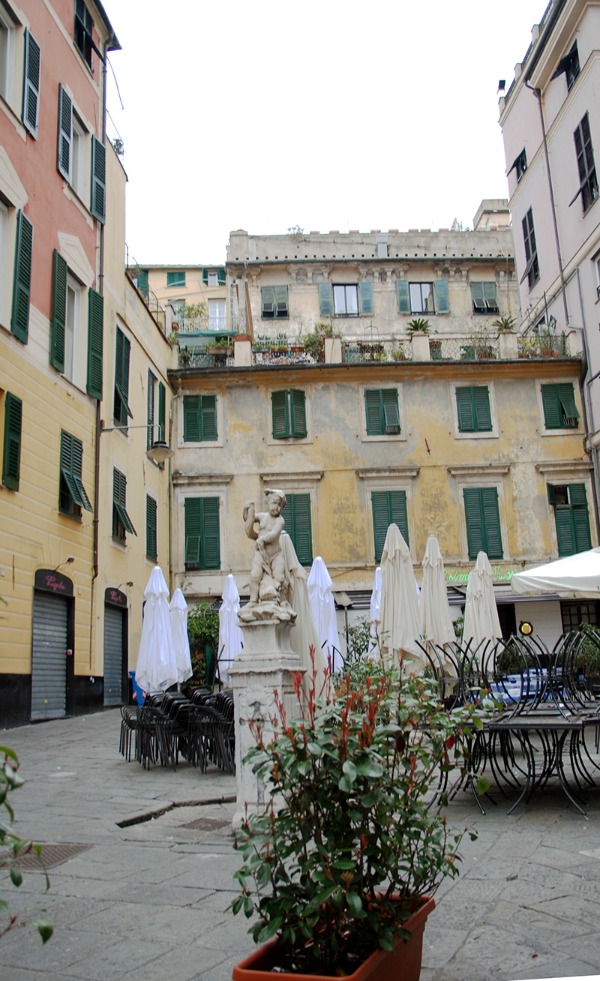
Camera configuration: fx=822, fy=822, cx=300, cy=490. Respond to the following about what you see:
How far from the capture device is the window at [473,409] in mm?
22656

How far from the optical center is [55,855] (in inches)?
213

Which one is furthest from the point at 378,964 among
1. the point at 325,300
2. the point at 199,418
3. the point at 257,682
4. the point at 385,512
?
the point at 325,300

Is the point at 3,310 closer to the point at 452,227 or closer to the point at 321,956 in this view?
the point at 321,956

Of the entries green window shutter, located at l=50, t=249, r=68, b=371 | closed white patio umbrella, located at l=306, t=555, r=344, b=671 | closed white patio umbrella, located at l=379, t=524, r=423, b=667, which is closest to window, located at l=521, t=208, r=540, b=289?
closed white patio umbrella, located at l=306, t=555, r=344, b=671

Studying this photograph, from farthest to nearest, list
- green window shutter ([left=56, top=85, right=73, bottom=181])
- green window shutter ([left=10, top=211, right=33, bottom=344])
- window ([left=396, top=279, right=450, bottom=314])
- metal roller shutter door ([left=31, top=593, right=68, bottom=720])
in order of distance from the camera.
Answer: window ([left=396, top=279, right=450, bottom=314])
green window shutter ([left=56, top=85, right=73, bottom=181])
metal roller shutter door ([left=31, top=593, right=68, bottom=720])
green window shutter ([left=10, top=211, right=33, bottom=344])

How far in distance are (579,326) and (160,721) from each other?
17.3 metres

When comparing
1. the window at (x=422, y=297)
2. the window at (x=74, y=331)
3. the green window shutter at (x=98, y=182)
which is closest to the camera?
the window at (x=74, y=331)

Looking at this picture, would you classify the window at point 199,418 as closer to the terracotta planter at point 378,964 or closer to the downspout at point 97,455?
the downspout at point 97,455

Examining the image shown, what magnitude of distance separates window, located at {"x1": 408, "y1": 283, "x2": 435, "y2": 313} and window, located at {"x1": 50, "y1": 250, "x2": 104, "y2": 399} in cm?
1590

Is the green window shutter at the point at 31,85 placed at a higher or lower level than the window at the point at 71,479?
higher

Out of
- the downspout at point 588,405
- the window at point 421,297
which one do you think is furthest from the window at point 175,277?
the downspout at point 588,405

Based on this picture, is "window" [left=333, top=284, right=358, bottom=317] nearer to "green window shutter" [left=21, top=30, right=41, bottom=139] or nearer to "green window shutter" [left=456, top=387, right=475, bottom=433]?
"green window shutter" [left=456, top=387, right=475, bottom=433]

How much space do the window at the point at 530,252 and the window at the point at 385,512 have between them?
8.44 metres

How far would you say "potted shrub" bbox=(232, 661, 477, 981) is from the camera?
247 cm
